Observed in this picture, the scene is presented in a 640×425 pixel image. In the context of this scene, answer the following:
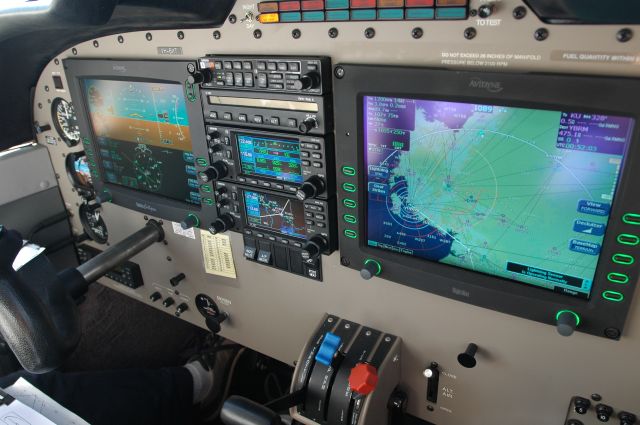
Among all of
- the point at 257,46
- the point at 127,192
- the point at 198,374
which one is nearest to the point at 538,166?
the point at 257,46

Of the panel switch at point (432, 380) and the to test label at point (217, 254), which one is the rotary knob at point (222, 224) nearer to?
the to test label at point (217, 254)

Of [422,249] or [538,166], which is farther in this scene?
[422,249]

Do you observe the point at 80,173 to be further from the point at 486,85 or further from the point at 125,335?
the point at 486,85

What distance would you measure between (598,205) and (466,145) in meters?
0.31

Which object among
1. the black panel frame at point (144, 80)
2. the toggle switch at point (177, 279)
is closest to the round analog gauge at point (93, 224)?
the black panel frame at point (144, 80)

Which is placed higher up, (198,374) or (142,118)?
(142,118)

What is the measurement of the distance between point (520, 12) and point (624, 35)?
0.20 meters

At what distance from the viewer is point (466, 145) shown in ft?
3.94

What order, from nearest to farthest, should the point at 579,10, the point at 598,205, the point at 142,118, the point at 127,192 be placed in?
the point at 579,10 → the point at 598,205 → the point at 142,118 → the point at 127,192

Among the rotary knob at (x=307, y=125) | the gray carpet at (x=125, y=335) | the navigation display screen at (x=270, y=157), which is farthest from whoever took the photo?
the gray carpet at (x=125, y=335)

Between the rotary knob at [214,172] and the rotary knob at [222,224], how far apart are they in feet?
0.52

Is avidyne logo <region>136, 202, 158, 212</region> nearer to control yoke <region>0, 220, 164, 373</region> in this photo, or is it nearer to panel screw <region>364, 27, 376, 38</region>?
control yoke <region>0, 220, 164, 373</region>

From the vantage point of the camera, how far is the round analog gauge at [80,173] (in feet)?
7.57

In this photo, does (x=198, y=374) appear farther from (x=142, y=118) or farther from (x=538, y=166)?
(x=538, y=166)
